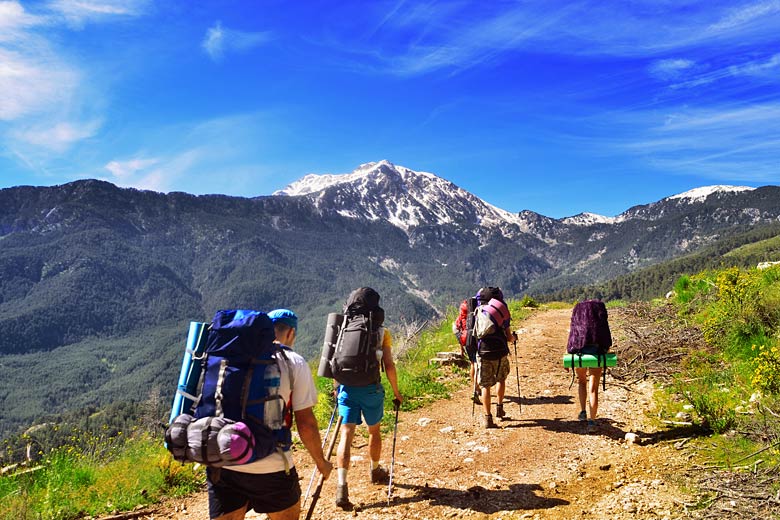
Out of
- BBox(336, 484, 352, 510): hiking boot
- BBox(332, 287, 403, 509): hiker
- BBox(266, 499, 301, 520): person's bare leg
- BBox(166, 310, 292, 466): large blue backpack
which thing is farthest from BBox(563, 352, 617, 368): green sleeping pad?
BBox(166, 310, 292, 466): large blue backpack

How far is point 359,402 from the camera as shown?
19.3 feet

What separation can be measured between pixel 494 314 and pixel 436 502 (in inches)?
136

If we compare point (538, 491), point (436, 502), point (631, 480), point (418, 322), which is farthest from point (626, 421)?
point (418, 322)

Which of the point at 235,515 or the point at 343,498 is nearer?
the point at 235,515

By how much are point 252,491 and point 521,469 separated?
417 cm

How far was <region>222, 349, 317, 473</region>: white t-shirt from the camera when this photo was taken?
3.59 metres

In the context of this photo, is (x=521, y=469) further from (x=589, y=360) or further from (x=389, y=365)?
(x=389, y=365)

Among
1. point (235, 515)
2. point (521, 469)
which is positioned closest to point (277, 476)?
point (235, 515)

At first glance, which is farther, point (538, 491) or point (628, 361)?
point (628, 361)

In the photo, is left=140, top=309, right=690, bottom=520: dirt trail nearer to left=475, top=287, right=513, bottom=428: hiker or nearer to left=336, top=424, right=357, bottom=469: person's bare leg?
left=336, top=424, right=357, bottom=469: person's bare leg

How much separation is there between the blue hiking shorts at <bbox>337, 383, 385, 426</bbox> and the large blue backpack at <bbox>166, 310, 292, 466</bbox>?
7.34 feet

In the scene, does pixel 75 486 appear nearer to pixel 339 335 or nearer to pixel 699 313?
pixel 339 335

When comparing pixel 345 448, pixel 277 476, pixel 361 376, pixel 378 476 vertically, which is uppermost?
pixel 361 376

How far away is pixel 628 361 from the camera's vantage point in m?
11.2
